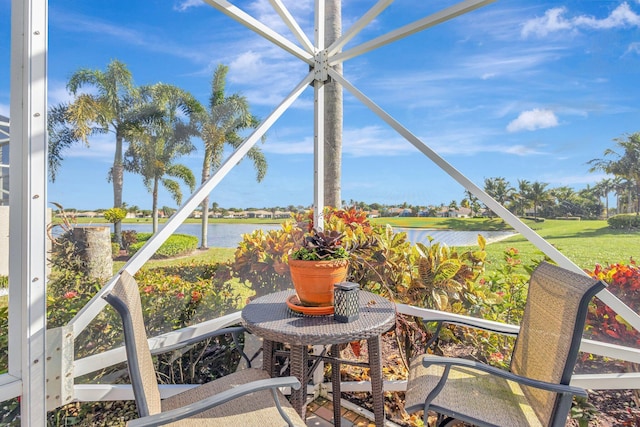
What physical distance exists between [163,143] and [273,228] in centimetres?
101

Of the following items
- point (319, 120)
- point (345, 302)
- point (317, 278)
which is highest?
point (319, 120)

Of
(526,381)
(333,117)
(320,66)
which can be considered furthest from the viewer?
(333,117)

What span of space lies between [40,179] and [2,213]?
0.17 m

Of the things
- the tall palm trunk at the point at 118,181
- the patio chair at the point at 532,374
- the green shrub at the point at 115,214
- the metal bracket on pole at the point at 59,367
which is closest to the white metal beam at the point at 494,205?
the patio chair at the point at 532,374

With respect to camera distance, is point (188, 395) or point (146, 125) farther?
point (146, 125)

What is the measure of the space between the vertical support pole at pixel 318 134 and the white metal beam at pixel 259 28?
0.14m

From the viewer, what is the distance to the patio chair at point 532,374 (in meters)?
1.37

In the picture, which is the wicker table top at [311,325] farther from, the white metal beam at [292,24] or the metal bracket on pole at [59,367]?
the white metal beam at [292,24]

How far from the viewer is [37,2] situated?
4.20ft

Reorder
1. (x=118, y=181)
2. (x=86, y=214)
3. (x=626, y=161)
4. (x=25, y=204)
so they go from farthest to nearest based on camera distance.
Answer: (x=626, y=161)
(x=118, y=181)
(x=86, y=214)
(x=25, y=204)

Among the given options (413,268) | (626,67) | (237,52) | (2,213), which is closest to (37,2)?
(2,213)

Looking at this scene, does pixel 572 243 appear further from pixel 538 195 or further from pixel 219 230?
pixel 219 230

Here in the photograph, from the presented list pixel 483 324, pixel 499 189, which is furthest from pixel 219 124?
pixel 483 324

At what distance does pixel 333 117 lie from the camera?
2715 millimetres
